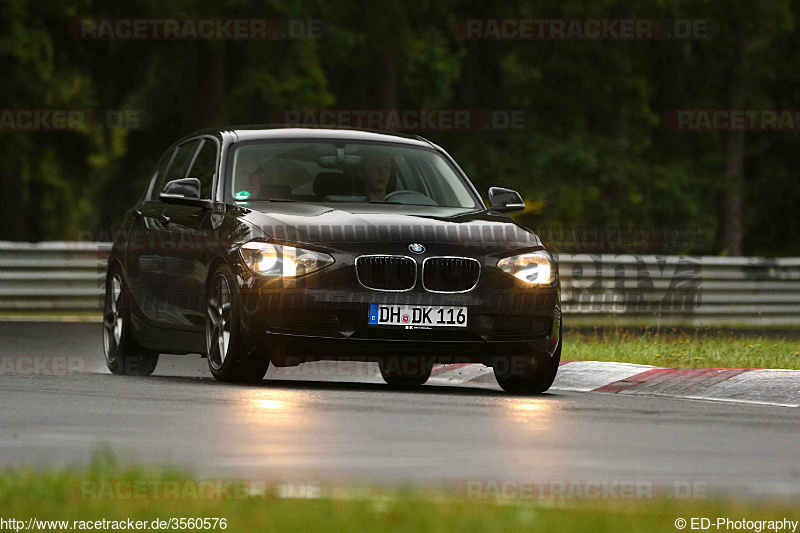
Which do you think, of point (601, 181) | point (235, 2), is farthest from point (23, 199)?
point (601, 181)

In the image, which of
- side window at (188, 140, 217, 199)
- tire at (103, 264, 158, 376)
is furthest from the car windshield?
tire at (103, 264, 158, 376)

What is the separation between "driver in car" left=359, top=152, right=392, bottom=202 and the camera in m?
13.1

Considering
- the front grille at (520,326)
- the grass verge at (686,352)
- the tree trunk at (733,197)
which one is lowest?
the tree trunk at (733,197)

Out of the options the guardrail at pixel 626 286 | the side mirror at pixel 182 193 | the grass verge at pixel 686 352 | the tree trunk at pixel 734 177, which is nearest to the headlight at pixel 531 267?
the side mirror at pixel 182 193

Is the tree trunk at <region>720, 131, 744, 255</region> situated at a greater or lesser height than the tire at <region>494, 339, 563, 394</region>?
lesser

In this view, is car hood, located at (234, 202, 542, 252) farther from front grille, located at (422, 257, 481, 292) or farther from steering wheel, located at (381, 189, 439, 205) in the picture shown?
steering wheel, located at (381, 189, 439, 205)

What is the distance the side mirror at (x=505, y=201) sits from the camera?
13133 mm

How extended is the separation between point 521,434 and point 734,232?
38.5m

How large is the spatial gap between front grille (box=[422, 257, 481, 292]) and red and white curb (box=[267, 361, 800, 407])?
1.61 metres

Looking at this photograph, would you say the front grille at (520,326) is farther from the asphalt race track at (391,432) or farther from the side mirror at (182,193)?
the side mirror at (182,193)

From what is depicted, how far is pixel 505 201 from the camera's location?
1323 centimetres

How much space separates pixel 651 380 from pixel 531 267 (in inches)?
60.1

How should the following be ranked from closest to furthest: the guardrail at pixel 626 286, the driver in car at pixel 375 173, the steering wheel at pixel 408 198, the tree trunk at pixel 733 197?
the steering wheel at pixel 408 198, the driver in car at pixel 375 173, the guardrail at pixel 626 286, the tree trunk at pixel 733 197

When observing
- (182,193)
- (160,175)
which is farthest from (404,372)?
(160,175)
